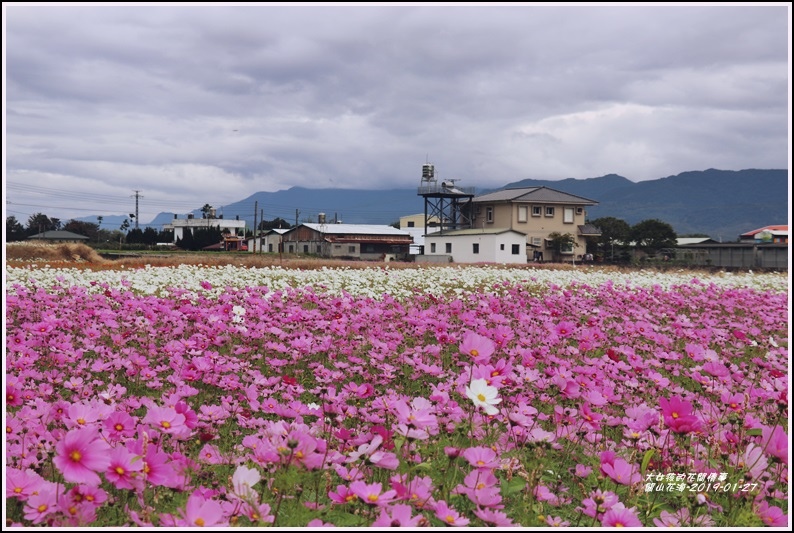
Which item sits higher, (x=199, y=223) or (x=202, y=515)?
(x=199, y=223)

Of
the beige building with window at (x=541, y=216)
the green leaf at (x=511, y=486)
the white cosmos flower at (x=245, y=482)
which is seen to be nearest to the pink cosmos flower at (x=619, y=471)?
the green leaf at (x=511, y=486)

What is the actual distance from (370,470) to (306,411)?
0.52m

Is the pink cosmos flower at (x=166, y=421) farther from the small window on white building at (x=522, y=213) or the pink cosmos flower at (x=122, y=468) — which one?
the small window on white building at (x=522, y=213)

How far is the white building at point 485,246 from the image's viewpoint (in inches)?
1676

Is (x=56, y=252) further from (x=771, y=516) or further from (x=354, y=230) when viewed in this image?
(x=354, y=230)

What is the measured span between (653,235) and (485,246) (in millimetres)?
16522

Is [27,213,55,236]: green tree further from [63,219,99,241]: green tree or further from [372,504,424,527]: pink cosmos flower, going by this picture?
[372,504,424,527]: pink cosmos flower

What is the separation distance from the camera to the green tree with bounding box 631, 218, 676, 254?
5097 cm

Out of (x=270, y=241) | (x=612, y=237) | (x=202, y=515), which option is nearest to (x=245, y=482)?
(x=202, y=515)

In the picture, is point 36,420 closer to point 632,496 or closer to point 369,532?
point 369,532

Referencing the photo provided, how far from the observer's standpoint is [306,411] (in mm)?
2865

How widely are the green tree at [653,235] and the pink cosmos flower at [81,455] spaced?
2072 inches

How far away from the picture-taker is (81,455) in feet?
5.43

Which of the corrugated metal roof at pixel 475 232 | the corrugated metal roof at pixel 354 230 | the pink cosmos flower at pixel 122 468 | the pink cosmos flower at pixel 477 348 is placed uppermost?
the corrugated metal roof at pixel 354 230
